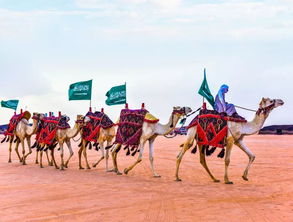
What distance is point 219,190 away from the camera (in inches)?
525

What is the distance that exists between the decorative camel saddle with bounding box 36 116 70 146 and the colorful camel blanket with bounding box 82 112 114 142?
1.20 m

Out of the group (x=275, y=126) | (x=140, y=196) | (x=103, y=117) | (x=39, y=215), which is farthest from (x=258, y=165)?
(x=275, y=126)

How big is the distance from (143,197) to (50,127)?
407 inches

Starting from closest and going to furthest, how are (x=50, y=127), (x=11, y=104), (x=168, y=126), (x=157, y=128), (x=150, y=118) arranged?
(x=168, y=126), (x=157, y=128), (x=150, y=118), (x=50, y=127), (x=11, y=104)

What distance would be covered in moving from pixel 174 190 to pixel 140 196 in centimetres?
138

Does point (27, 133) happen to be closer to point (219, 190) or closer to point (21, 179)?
point (21, 179)

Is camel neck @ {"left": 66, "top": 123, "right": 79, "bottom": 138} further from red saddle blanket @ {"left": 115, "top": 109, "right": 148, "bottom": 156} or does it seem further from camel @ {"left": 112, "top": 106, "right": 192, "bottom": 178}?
camel @ {"left": 112, "top": 106, "right": 192, "bottom": 178}

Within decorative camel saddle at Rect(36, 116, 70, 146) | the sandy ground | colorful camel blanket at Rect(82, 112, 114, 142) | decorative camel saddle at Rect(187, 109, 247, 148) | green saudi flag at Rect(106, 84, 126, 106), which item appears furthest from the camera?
decorative camel saddle at Rect(36, 116, 70, 146)

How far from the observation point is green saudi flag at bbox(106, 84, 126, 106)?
2066 cm

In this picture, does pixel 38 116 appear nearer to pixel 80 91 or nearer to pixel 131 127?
pixel 80 91

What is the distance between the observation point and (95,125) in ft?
65.1

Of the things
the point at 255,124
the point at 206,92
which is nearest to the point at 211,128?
the point at 255,124

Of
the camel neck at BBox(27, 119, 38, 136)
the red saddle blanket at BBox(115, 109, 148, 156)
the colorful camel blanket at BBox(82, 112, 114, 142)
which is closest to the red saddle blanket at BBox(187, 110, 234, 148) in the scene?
the red saddle blanket at BBox(115, 109, 148, 156)

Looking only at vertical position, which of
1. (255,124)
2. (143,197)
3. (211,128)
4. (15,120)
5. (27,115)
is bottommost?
(143,197)
